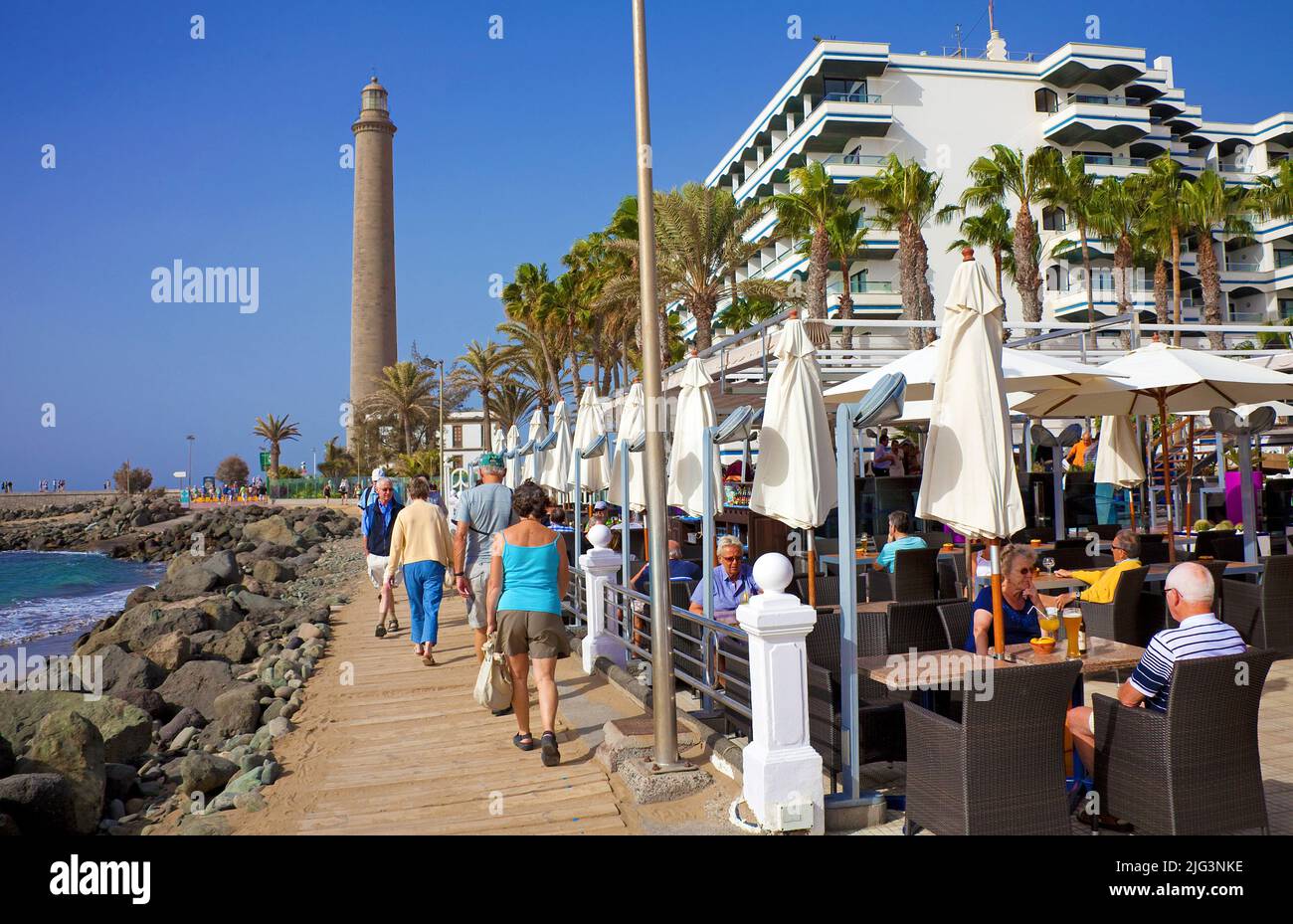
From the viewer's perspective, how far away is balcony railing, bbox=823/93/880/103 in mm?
48594

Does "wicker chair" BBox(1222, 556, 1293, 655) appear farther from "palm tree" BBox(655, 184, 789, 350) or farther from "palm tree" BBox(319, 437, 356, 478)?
"palm tree" BBox(319, 437, 356, 478)

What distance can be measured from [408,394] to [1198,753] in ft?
189

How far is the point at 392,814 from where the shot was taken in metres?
5.16

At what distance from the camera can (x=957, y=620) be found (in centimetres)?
612

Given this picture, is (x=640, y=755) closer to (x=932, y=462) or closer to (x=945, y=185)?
(x=932, y=462)

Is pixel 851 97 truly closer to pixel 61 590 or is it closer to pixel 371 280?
pixel 371 280

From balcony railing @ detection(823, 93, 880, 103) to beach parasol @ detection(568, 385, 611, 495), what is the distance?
135ft

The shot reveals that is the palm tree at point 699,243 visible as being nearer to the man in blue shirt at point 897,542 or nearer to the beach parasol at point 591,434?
the beach parasol at point 591,434

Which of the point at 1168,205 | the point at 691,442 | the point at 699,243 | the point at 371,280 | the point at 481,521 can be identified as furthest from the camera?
the point at 371,280

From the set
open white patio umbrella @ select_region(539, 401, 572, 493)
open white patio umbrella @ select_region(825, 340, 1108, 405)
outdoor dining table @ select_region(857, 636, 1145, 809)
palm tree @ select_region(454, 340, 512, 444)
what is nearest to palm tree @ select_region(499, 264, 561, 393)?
palm tree @ select_region(454, 340, 512, 444)

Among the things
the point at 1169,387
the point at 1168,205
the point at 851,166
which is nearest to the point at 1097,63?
the point at 851,166

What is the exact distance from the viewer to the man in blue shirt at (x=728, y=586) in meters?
6.66

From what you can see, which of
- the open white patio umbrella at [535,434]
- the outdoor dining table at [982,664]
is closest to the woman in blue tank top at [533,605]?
the outdoor dining table at [982,664]
